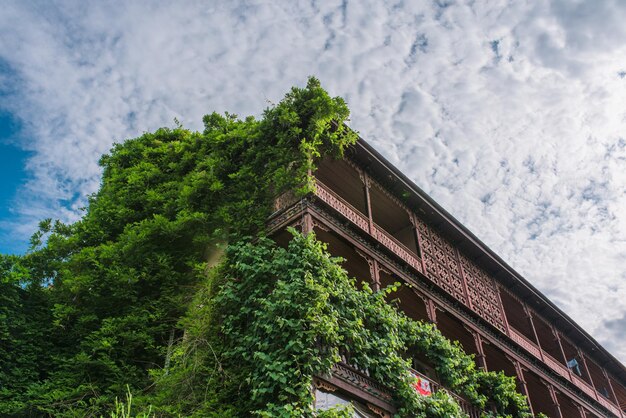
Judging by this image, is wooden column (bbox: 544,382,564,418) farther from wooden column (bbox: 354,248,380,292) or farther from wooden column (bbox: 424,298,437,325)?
wooden column (bbox: 354,248,380,292)

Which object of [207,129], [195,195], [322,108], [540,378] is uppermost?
[207,129]

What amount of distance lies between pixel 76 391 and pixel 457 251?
1238 cm

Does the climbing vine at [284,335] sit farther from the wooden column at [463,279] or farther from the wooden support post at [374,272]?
the wooden column at [463,279]

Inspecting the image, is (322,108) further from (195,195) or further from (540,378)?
(540,378)

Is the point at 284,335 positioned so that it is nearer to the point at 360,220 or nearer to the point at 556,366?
the point at 360,220

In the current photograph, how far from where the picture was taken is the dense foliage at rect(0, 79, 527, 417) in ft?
32.3

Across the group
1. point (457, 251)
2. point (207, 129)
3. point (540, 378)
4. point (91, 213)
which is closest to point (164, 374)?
point (91, 213)

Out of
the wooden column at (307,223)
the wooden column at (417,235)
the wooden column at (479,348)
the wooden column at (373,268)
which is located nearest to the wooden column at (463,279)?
the wooden column at (479,348)

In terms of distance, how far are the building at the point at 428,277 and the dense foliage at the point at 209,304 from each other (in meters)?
0.69

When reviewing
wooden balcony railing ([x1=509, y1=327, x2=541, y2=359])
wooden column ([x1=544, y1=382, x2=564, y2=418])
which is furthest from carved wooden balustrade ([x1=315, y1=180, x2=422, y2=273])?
wooden column ([x1=544, y1=382, x2=564, y2=418])

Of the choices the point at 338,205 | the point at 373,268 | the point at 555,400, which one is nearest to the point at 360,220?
the point at 338,205

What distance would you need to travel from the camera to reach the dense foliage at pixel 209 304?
32.3 feet

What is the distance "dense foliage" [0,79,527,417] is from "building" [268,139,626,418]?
0.69 meters

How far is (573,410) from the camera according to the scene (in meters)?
21.1
